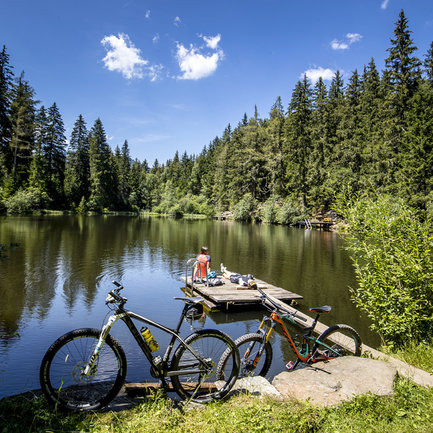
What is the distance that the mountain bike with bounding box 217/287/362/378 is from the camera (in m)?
4.73

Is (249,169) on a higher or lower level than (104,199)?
higher

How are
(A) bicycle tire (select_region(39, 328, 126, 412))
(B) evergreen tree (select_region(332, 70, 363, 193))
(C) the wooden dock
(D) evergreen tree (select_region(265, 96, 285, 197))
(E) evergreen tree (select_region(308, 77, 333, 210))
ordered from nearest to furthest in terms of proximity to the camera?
(A) bicycle tire (select_region(39, 328, 126, 412)) < (C) the wooden dock < (B) evergreen tree (select_region(332, 70, 363, 193)) < (E) evergreen tree (select_region(308, 77, 333, 210)) < (D) evergreen tree (select_region(265, 96, 285, 197))

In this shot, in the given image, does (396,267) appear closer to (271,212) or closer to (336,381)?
(336,381)

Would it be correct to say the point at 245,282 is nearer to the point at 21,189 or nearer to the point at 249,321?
the point at 249,321

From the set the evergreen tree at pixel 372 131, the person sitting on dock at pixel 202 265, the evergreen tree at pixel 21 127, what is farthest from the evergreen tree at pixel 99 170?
the person sitting on dock at pixel 202 265

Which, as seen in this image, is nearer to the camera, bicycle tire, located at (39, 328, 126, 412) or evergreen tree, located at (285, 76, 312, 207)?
bicycle tire, located at (39, 328, 126, 412)

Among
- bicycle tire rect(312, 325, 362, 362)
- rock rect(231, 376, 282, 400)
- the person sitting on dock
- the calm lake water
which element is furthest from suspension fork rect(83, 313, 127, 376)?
the person sitting on dock

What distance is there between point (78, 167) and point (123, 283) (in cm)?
6574

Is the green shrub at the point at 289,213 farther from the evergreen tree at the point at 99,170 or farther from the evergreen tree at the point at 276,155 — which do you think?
the evergreen tree at the point at 99,170

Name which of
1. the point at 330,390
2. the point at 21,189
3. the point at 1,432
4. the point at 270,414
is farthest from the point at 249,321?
the point at 21,189

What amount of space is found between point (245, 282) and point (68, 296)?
6931mm

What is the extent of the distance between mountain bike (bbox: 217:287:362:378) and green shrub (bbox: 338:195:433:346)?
88 centimetres

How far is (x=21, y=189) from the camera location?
49594mm

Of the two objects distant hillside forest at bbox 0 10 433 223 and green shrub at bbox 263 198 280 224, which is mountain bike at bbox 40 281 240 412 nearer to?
distant hillside forest at bbox 0 10 433 223
